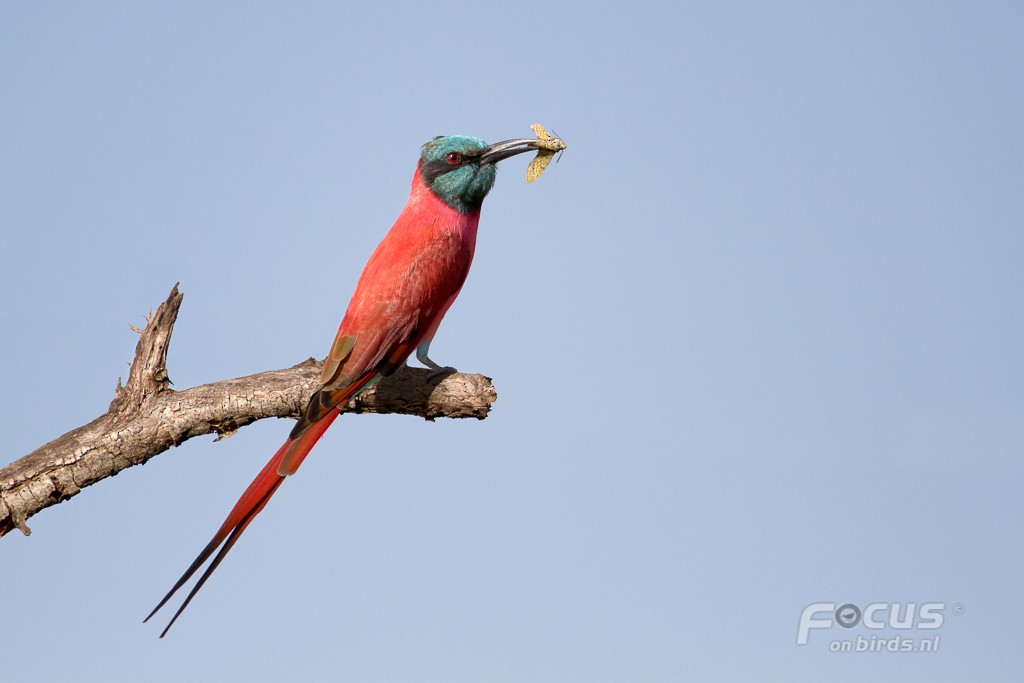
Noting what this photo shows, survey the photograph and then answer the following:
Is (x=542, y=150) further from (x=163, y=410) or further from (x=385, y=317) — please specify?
(x=163, y=410)

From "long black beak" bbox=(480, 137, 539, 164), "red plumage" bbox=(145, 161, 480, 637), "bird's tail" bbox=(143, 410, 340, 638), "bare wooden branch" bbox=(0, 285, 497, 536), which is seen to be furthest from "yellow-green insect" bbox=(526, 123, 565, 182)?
"bird's tail" bbox=(143, 410, 340, 638)

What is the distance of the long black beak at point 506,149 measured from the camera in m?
5.32

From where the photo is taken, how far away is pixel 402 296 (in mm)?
4875

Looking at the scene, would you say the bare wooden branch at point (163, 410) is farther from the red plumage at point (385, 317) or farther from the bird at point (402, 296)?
the red plumage at point (385, 317)

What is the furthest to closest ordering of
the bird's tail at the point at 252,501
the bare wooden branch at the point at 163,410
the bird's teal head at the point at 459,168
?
the bird's teal head at the point at 459,168
the bare wooden branch at the point at 163,410
the bird's tail at the point at 252,501

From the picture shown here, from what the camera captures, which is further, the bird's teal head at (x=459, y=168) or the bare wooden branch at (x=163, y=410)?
the bird's teal head at (x=459, y=168)

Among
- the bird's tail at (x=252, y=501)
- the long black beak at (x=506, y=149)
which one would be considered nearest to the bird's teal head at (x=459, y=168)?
the long black beak at (x=506, y=149)

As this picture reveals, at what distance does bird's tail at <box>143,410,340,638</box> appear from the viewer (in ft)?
14.9

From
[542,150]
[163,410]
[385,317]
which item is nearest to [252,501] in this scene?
[163,410]

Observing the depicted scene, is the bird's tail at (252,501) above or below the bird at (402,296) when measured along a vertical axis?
below

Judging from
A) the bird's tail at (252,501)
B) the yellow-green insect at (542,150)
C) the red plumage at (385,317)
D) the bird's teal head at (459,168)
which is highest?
the yellow-green insect at (542,150)

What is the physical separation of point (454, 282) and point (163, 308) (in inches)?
54.8

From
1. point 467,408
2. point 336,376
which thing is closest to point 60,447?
point 336,376

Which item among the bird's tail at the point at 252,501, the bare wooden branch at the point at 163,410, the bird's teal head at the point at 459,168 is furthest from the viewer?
the bird's teal head at the point at 459,168
